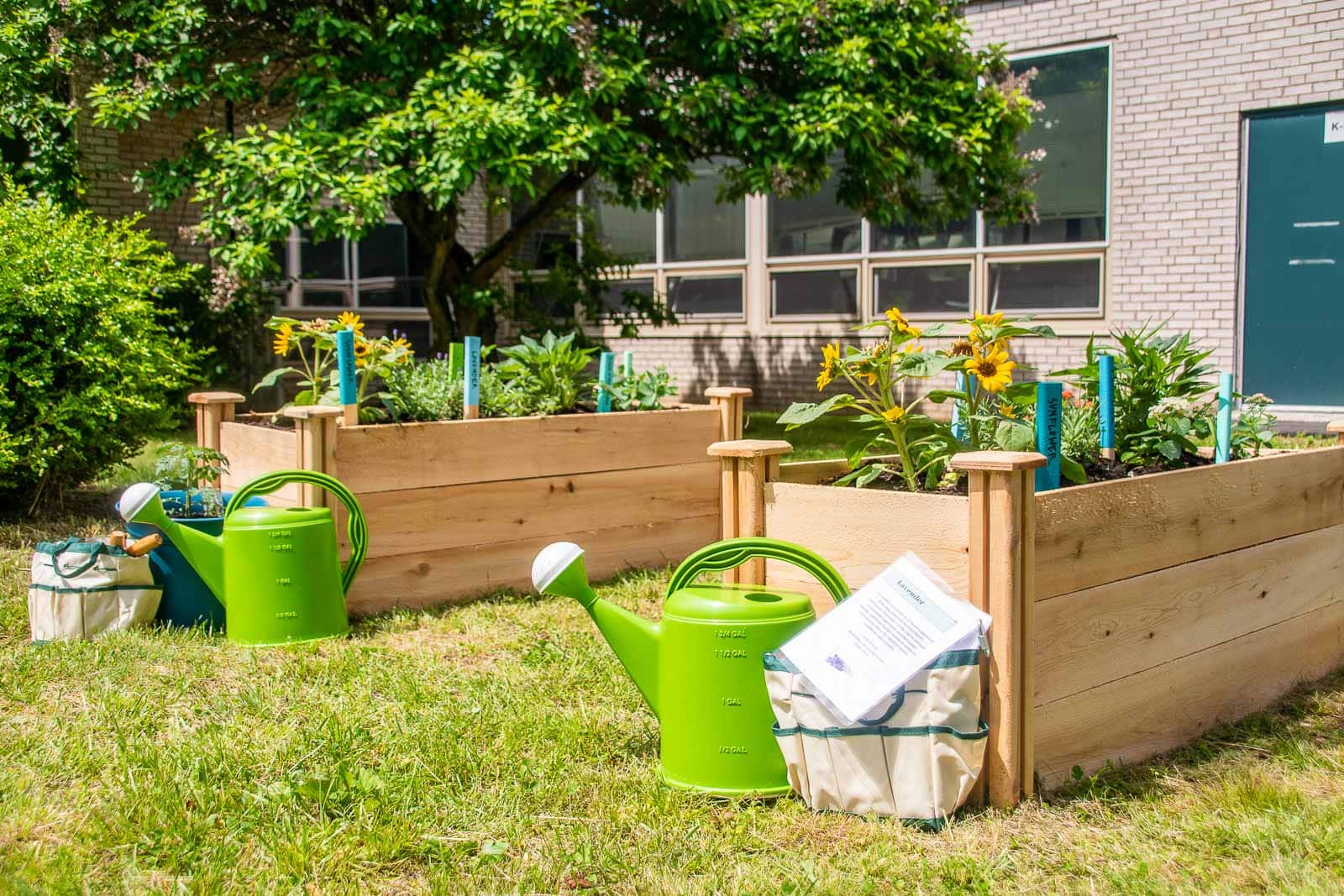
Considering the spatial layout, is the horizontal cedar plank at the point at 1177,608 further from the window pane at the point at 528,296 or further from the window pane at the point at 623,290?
the window pane at the point at 623,290

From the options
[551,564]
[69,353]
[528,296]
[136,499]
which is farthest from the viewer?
[528,296]

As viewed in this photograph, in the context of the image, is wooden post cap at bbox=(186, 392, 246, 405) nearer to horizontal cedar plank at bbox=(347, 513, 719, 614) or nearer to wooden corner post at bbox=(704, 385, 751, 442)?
horizontal cedar plank at bbox=(347, 513, 719, 614)

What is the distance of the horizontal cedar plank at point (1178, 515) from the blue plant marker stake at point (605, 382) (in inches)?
97.6

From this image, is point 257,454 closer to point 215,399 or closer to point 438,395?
point 215,399

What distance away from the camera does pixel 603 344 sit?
12430mm

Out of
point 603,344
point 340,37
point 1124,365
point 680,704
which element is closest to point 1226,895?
point 680,704

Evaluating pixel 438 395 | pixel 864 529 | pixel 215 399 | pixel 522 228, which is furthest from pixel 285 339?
pixel 522 228

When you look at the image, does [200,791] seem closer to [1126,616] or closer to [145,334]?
[1126,616]

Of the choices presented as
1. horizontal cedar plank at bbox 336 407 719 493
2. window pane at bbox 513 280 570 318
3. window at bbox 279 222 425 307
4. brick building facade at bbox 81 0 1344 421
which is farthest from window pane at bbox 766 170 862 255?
horizontal cedar plank at bbox 336 407 719 493

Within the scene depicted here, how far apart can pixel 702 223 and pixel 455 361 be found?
7.59m

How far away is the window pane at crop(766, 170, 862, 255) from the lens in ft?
36.4

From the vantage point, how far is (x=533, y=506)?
179 inches

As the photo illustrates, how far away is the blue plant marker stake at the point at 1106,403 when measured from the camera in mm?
2861

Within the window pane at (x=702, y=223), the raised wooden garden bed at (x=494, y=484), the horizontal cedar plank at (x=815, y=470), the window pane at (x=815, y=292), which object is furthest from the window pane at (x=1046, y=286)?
the horizontal cedar plank at (x=815, y=470)
